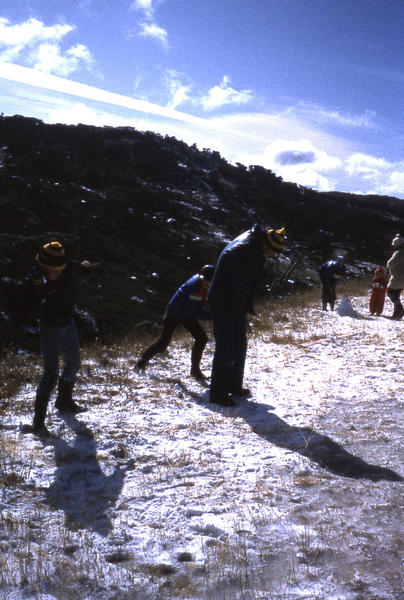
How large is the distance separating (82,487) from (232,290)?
8.92 feet

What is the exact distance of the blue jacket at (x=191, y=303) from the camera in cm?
668

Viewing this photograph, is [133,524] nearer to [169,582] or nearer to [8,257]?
[169,582]

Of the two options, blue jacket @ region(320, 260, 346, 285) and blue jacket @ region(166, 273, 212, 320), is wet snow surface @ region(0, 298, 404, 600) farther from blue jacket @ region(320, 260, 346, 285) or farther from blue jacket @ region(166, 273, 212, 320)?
blue jacket @ region(320, 260, 346, 285)

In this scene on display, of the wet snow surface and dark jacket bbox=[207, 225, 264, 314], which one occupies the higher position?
dark jacket bbox=[207, 225, 264, 314]

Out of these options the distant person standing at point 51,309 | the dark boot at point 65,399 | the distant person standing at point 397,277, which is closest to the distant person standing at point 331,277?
the distant person standing at point 397,277

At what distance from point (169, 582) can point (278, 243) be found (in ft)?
12.6

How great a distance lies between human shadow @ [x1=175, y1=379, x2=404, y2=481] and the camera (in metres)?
3.97

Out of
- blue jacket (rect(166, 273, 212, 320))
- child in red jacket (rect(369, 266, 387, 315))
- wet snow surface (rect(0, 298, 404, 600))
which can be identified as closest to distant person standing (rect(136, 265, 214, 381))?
blue jacket (rect(166, 273, 212, 320))

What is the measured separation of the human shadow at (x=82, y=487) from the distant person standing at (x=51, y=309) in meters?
0.47

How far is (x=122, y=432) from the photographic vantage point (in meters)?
5.03

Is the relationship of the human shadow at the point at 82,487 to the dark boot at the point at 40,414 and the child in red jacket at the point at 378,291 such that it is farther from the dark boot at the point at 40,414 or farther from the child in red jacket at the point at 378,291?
the child in red jacket at the point at 378,291

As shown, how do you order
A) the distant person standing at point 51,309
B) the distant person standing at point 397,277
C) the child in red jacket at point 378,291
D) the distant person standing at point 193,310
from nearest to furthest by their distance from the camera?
the distant person standing at point 51,309 < the distant person standing at point 193,310 < the distant person standing at point 397,277 < the child in red jacket at point 378,291

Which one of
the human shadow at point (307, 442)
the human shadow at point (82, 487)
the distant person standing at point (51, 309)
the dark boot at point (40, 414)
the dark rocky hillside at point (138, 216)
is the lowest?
the human shadow at point (82, 487)

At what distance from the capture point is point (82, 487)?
388 cm
